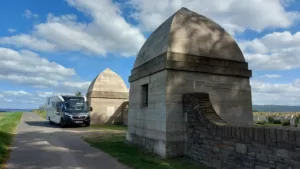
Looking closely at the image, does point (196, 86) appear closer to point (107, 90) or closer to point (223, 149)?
point (223, 149)

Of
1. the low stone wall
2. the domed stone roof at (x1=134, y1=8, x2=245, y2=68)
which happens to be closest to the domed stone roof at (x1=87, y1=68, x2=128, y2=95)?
the domed stone roof at (x1=134, y1=8, x2=245, y2=68)

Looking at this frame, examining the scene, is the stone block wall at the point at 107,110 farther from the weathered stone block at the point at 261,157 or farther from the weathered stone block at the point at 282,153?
the weathered stone block at the point at 282,153

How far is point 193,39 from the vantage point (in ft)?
29.5

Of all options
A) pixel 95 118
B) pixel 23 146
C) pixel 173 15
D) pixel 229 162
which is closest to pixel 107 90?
pixel 95 118

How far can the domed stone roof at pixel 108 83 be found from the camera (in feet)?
80.6

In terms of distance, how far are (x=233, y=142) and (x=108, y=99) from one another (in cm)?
1991

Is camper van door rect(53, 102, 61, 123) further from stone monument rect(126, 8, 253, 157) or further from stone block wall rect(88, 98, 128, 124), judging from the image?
stone monument rect(126, 8, 253, 157)

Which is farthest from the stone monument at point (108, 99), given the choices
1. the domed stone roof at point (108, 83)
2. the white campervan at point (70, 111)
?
the white campervan at point (70, 111)

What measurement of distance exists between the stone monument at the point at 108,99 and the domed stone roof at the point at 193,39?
49.3 ft

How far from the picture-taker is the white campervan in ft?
64.8

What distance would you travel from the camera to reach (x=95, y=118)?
79.0 feet

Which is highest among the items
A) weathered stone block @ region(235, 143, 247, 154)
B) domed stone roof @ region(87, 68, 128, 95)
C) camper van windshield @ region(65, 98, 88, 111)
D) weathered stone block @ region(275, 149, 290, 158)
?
domed stone roof @ region(87, 68, 128, 95)

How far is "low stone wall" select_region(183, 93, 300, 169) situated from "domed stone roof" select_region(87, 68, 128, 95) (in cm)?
1744

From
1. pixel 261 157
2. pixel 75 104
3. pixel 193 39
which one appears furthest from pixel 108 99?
pixel 261 157
